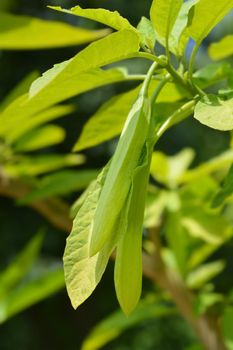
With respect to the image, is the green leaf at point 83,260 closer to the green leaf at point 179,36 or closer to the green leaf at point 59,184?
the green leaf at point 179,36

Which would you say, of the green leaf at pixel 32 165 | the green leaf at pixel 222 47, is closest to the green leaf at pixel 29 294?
the green leaf at pixel 32 165

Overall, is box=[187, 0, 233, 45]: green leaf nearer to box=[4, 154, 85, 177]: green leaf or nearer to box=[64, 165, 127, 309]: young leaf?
box=[64, 165, 127, 309]: young leaf

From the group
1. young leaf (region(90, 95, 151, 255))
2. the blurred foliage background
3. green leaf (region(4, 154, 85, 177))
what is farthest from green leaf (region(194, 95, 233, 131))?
the blurred foliage background

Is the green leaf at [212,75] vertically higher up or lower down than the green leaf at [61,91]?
Answer: lower down

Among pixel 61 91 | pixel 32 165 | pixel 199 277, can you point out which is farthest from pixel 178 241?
pixel 61 91

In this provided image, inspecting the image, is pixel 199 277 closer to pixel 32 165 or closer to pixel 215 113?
pixel 32 165

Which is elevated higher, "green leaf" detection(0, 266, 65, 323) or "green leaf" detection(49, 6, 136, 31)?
"green leaf" detection(49, 6, 136, 31)
